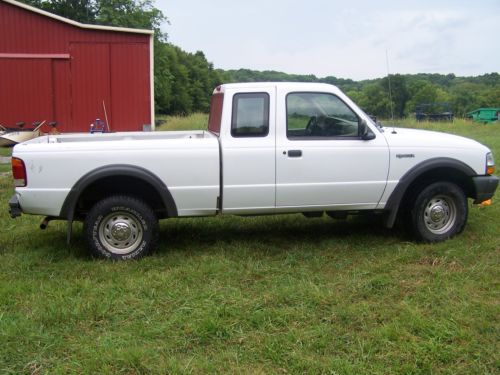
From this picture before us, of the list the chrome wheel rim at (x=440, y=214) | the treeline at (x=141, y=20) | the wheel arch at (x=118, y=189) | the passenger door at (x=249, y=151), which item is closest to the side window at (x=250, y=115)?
the passenger door at (x=249, y=151)

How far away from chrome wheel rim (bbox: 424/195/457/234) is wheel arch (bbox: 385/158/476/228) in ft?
0.75

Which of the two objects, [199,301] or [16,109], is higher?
[16,109]

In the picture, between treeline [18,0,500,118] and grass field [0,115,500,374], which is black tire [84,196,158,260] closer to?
grass field [0,115,500,374]

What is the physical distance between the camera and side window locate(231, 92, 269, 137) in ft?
17.7

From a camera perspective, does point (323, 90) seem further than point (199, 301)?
Yes

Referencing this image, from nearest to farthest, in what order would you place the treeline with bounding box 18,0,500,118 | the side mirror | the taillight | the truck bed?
the taillight < the side mirror < the truck bed < the treeline with bounding box 18,0,500,118

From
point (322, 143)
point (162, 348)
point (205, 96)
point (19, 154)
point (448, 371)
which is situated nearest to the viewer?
point (448, 371)

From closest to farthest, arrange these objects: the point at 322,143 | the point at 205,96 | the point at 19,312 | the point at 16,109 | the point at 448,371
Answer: the point at 448,371, the point at 19,312, the point at 322,143, the point at 16,109, the point at 205,96

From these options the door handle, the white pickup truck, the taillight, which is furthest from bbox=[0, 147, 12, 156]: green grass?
the door handle

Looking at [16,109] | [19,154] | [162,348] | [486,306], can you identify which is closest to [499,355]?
[486,306]

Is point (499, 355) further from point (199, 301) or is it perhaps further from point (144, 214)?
point (144, 214)

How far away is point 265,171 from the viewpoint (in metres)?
5.34

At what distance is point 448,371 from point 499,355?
41 centimetres

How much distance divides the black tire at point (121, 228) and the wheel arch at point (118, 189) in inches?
6.0
